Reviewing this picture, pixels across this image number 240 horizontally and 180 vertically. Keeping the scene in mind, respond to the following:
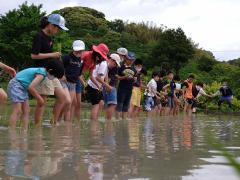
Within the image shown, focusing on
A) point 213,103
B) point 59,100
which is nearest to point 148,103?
point 59,100

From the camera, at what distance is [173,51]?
3866 cm

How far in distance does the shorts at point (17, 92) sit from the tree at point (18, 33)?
85.7 feet

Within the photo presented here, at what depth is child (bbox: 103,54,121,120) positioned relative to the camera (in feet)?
31.2

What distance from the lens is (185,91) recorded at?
58.8 ft

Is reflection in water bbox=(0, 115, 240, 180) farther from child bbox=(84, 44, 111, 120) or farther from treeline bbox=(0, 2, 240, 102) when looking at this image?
treeline bbox=(0, 2, 240, 102)

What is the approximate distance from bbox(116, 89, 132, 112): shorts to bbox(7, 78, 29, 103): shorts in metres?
4.55

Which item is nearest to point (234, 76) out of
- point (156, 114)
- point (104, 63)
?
point (156, 114)

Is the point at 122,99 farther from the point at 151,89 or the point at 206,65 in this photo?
the point at 206,65

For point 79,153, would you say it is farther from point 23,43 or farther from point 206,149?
point 23,43

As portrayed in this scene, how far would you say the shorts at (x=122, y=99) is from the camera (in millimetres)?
10844

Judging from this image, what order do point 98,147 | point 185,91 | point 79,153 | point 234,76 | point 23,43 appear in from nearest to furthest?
point 79,153
point 98,147
point 185,91
point 234,76
point 23,43

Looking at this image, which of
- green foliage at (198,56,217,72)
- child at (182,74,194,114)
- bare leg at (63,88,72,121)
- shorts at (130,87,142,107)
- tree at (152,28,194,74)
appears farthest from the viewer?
tree at (152,28,194,74)

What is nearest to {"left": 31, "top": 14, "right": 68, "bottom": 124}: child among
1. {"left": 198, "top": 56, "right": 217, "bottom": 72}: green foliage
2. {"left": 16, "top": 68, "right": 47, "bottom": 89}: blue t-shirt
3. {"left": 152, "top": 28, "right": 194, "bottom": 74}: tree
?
{"left": 16, "top": 68, "right": 47, "bottom": 89}: blue t-shirt

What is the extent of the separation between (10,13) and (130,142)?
105ft
